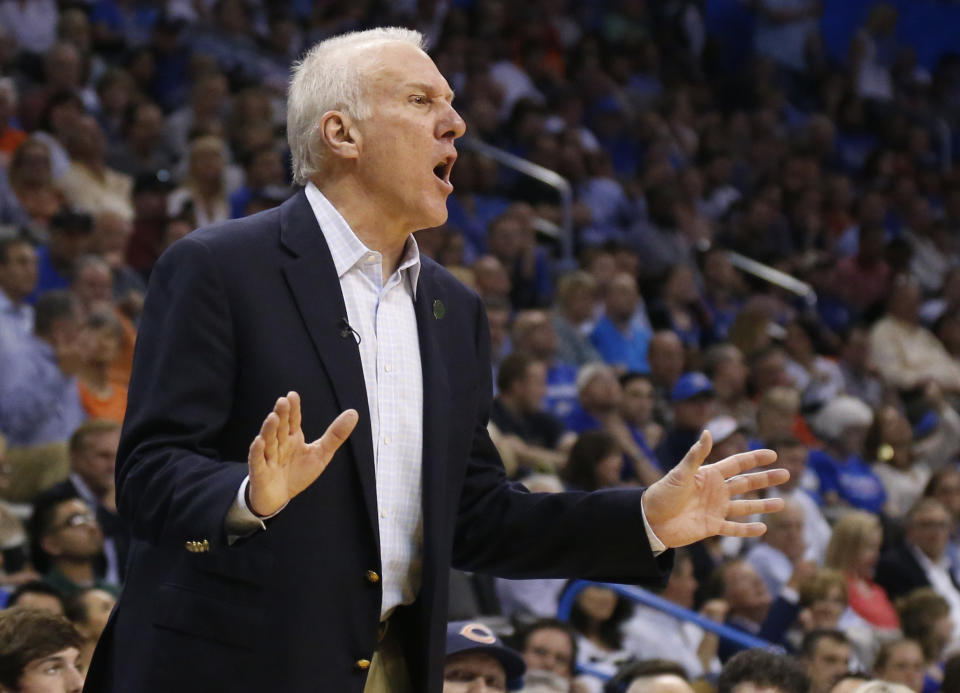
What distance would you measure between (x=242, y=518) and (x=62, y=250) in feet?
15.6

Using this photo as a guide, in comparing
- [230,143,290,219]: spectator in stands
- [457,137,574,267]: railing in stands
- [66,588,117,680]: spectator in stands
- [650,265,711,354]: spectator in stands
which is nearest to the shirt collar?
[66,588,117,680]: spectator in stands

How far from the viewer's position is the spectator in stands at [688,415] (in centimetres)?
712

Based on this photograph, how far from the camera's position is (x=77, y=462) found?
15.8 feet

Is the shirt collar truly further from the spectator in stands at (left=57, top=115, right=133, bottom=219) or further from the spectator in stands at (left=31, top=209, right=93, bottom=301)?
the spectator in stands at (left=57, top=115, right=133, bottom=219)

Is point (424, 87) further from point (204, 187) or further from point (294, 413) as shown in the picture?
point (204, 187)

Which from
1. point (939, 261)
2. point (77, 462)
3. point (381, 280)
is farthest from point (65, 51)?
point (939, 261)

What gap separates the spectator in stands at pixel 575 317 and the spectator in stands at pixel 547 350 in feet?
1.42

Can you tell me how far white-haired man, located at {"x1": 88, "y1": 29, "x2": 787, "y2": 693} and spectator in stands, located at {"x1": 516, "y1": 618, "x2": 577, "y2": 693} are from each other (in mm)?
A: 2240

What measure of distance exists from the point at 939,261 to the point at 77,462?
27.5 feet

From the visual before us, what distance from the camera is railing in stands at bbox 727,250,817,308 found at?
1051 centimetres

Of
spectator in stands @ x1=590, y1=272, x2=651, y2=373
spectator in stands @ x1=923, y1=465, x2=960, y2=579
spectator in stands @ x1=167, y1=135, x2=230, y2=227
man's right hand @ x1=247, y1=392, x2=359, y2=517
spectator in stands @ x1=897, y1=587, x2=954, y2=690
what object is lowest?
spectator in stands @ x1=897, y1=587, x2=954, y2=690

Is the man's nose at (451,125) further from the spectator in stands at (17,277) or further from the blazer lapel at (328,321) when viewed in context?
the spectator in stands at (17,277)

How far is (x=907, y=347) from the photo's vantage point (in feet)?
32.1

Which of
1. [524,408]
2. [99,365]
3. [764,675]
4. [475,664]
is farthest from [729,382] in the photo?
[475,664]
